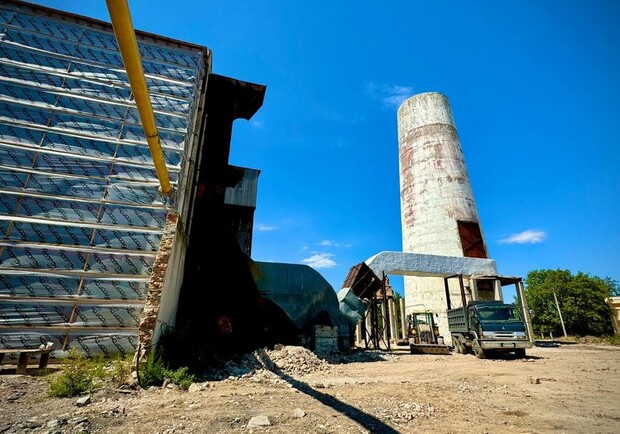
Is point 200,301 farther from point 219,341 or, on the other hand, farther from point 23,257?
point 23,257

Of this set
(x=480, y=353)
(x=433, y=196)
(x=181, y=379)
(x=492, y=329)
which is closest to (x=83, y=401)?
(x=181, y=379)

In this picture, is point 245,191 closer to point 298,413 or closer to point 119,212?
point 119,212

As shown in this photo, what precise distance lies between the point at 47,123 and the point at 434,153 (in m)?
23.6

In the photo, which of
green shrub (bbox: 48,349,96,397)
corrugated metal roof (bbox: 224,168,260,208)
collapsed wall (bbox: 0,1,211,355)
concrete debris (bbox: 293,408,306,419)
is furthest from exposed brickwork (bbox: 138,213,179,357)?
corrugated metal roof (bbox: 224,168,260,208)

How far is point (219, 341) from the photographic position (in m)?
11.0

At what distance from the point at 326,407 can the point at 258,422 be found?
142cm

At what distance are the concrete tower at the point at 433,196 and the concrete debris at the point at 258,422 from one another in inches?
746

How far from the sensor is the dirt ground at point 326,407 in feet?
12.1

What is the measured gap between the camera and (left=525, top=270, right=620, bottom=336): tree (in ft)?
112

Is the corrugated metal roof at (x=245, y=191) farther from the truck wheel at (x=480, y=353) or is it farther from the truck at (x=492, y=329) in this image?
the truck wheel at (x=480, y=353)

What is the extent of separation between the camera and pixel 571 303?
117ft

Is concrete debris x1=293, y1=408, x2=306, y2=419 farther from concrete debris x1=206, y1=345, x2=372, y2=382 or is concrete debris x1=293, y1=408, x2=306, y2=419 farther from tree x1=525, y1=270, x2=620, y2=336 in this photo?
tree x1=525, y1=270, x2=620, y2=336

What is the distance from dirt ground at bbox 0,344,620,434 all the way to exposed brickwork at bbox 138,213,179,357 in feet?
4.70

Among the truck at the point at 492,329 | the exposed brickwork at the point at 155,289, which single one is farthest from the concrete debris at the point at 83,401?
the truck at the point at 492,329
